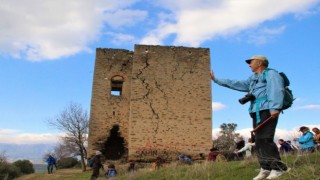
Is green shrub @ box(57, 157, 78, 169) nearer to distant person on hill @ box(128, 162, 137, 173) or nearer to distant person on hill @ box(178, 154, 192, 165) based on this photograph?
distant person on hill @ box(128, 162, 137, 173)

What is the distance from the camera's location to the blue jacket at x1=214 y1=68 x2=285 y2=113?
16.7 feet

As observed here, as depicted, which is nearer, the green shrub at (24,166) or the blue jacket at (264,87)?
the blue jacket at (264,87)

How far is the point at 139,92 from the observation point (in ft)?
62.2

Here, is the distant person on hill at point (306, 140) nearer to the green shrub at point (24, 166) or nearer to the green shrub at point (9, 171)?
the green shrub at point (9, 171)

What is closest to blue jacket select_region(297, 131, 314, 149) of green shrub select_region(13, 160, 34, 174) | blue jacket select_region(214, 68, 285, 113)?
blue jacket select_region(214, 68, 285, 113)

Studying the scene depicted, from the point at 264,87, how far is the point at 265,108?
349 mm

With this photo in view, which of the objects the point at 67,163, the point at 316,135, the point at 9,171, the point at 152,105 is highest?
the point at 152,105

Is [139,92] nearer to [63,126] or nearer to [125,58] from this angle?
[125,58]

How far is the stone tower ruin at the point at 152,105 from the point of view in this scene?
18.5m

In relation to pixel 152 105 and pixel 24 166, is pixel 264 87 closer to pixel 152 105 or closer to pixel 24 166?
pixel 152 105

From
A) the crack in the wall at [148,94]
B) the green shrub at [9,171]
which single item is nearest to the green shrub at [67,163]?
the green shrub at [9,171]

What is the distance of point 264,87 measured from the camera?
18.0ft

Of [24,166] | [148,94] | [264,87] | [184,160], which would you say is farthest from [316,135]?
[24,166]

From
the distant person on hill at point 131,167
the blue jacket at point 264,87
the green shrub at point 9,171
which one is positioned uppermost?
the blue jacket at point 264,87
